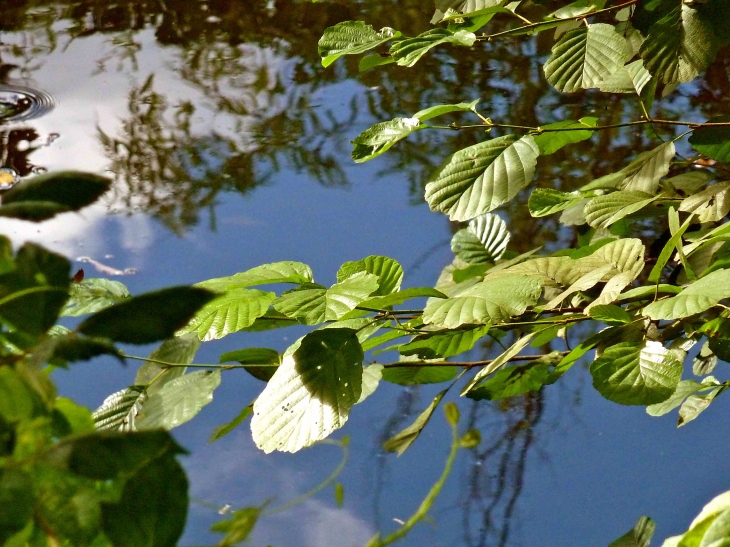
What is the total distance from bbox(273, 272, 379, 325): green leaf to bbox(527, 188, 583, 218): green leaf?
0.25 meters

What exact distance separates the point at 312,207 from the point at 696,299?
1319 millimetres

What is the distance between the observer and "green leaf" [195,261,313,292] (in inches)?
28.0

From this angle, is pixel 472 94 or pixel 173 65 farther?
pixel 173 65

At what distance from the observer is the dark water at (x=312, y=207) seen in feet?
3.93

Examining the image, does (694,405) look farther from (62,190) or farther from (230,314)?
(62,190)

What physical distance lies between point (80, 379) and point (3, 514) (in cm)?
123

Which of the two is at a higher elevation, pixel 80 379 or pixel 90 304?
pixel 90 304

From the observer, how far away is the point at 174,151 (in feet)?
6.98

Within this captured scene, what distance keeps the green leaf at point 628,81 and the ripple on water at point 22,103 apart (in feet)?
5.74

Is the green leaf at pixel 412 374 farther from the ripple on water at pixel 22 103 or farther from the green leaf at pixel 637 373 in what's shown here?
the ripple on water at pixel 22 103

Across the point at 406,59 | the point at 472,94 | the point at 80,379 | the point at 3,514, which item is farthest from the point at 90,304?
the point at 472,94

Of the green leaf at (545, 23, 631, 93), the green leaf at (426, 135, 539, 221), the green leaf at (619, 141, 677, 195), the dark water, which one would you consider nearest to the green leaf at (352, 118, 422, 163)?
the green leaf at (426, 135, 539, 221)

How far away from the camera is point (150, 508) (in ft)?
0.90

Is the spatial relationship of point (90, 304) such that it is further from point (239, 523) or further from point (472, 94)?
point (472, 94)
